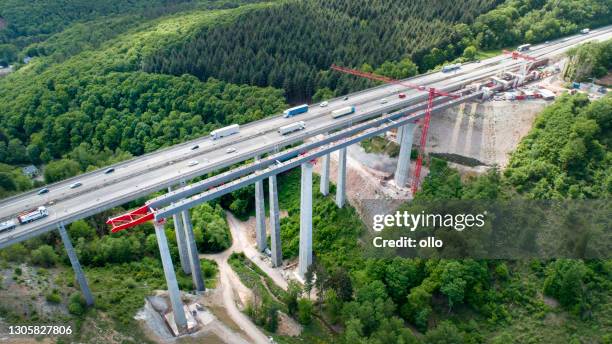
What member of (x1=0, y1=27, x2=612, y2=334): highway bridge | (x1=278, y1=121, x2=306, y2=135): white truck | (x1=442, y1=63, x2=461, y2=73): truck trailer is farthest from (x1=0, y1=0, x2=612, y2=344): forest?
(x1=278, y1=121, x2=306, y2=135): white truck

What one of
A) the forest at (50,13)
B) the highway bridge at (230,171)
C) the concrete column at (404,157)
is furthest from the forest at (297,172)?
the forest at (50,13)

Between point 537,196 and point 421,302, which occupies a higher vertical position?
point 537,196

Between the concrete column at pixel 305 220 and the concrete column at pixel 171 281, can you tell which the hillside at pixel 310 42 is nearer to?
the concrete column at pixel 305 220

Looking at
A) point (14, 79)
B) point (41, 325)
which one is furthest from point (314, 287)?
point (14, 79)

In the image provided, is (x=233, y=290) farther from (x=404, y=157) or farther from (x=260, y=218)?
(x=404, y=157)

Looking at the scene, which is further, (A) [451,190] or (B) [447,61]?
(B) [447,61]

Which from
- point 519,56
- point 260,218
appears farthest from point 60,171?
point 519,56

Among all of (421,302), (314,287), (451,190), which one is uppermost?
(451,190)

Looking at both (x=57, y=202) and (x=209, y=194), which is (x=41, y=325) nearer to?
(x=57, y=202)
